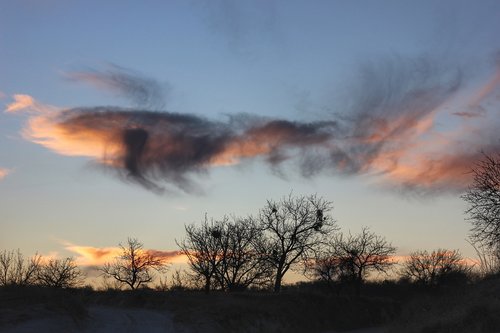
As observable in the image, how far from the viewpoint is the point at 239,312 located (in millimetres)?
40594

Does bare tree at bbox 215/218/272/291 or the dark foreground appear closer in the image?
the dark foreground

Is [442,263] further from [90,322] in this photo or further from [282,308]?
[90,322]

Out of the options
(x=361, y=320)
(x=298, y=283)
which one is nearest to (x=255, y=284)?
(x=361, y=320)

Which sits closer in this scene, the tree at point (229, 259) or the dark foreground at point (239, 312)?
the dark foreground at point (239, 312)

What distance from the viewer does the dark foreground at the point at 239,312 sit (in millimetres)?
25859

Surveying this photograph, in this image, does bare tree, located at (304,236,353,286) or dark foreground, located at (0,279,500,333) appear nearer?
dark foreground, located at (0,279,500,333)

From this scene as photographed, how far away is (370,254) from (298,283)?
2770cm

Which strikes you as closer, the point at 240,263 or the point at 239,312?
the point at 239,312

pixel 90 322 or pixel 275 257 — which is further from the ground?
pixel 275 257

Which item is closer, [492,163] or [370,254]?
[492,163]

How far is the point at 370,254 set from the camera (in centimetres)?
7606

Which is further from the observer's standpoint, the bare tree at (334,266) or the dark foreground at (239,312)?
the bare tree at (334,266)

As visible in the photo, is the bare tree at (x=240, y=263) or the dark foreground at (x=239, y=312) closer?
the dark foreground at (x=239, y=312)

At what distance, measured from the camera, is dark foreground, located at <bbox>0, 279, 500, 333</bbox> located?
25.9 metres
